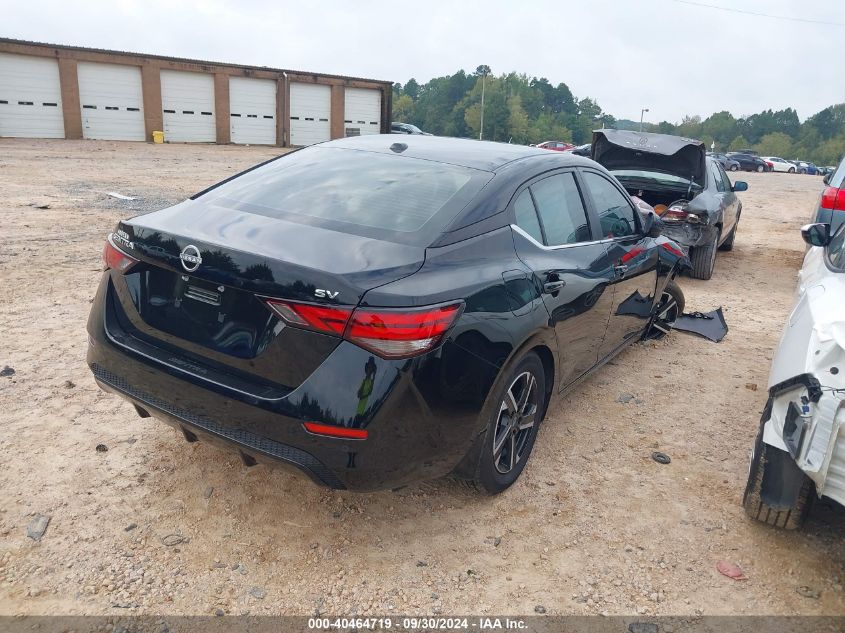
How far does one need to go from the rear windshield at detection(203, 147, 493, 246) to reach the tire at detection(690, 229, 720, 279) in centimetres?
569

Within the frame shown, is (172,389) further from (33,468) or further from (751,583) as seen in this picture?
(751,583)

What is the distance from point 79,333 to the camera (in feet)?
15.9

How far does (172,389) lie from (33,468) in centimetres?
116

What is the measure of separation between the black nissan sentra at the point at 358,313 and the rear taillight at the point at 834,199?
5.03 metres

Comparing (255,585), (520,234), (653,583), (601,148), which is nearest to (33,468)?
(255,585)

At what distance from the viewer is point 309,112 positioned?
36.2 metres

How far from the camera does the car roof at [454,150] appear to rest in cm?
335

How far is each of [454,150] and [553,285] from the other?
97 centimetres

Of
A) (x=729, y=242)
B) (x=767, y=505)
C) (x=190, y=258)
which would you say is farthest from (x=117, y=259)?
(x=729, y=242)

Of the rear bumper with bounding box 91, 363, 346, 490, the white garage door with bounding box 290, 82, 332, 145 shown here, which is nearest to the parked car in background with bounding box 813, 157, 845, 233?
the rear bumper with bounding box 91, 363, 346, 490

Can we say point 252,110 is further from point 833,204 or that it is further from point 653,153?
point 833,204

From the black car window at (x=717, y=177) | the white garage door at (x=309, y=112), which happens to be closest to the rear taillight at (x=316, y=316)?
the black car window at (x=717, y=177)

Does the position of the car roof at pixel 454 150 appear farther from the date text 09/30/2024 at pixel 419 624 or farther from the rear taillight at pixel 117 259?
the date text 09/30/2024 at pixel 419 624

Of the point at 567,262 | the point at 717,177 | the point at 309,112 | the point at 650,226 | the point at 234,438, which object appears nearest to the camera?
the point at 234,438
